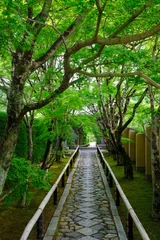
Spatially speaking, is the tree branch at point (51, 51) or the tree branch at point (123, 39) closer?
the tree branch at point (123, 39)

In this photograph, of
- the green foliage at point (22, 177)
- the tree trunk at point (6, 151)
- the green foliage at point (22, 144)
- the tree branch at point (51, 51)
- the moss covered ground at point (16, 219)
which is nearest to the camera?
the tree trunk at point (6, 151)

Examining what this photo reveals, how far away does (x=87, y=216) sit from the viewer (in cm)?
944

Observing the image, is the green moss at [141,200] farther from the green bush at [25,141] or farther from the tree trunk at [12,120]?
the green bush at [25,141]

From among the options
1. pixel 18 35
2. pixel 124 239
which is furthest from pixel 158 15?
pixel 124 239

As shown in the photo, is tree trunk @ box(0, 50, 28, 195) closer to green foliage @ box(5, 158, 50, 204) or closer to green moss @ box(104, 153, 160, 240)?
green foliage @ box(5, 158, 50, 204)

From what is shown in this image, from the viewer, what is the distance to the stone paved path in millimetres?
7801

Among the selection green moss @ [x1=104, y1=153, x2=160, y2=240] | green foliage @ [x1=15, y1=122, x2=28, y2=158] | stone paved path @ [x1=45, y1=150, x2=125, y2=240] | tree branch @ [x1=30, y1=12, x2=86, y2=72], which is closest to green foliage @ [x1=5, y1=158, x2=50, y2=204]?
stone paved path @ [x1=45, y1=150, x2=125, y2=240]

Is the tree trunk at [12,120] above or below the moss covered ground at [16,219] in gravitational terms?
above

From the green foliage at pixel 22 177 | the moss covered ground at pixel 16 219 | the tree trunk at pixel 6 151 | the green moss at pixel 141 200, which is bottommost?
the moss covered ground at pixel 16 219

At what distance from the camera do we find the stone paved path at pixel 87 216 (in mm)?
7801

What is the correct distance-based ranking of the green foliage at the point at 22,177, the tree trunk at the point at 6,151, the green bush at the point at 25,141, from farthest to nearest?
the green bush at the point at 25,141
the green foliage at the point at 22,177
the tree trunk at the point at 6,151

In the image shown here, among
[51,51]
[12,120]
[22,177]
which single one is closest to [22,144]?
[22,177]

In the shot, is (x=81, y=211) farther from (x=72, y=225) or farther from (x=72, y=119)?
(x=72, y=119)

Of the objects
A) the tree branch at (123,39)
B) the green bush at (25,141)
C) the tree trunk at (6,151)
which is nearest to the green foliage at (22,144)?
the green bush at (25,141)
